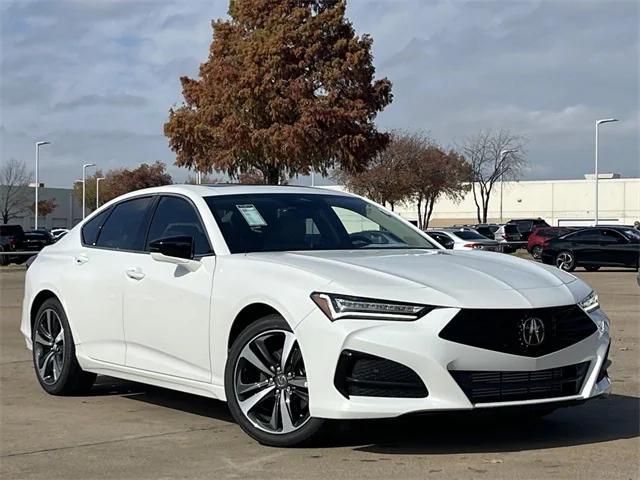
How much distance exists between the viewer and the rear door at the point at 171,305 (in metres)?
6.26

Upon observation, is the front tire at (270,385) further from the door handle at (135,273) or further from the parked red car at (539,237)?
the parked red car at (539,237)

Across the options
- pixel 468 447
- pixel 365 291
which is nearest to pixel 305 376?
pixel 365 291

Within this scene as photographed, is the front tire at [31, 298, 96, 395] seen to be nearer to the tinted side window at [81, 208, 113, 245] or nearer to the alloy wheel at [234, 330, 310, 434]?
the tinted side window at [81, 208, 113, 245]

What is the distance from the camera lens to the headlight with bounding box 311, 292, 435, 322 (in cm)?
526

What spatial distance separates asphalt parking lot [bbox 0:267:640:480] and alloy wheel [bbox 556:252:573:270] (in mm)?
23001

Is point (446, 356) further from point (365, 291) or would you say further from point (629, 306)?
point (629, 306)

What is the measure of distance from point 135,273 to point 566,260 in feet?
82.6

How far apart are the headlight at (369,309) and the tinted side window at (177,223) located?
134 cm

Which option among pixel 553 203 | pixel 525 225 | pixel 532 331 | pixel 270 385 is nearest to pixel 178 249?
pixel 270 385

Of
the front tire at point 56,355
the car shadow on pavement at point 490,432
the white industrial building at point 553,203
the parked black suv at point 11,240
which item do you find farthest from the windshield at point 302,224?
the white industrial building at point 553,203

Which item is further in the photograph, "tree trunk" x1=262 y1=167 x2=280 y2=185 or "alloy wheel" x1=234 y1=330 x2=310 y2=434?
"tree trunk" x1=262 y1=167 x2=280 y2=185

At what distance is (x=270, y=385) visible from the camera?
227 inches

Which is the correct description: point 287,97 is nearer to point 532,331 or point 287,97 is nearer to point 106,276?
point 106,276

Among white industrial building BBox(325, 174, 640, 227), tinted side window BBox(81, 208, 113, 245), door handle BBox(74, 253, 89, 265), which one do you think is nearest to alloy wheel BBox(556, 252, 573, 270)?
tinted side window BBox(81, 208, 113, 245)
